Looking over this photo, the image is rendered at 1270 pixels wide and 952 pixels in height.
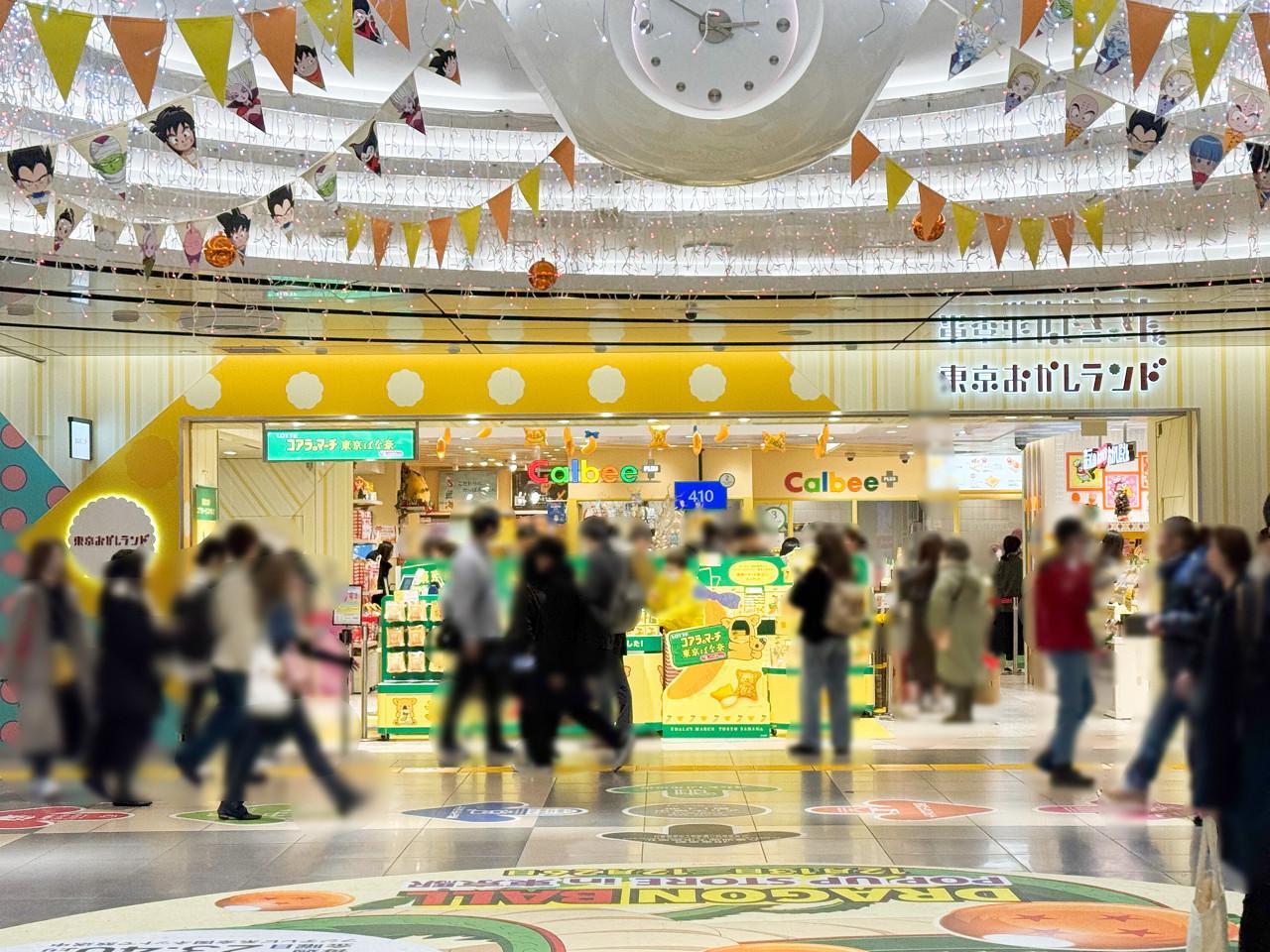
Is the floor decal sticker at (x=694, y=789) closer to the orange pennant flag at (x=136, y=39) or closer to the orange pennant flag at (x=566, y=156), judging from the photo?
the orange pennant flag at (x=566, y=156)

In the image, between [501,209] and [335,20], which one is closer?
[335,20]

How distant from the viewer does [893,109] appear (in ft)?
22.1

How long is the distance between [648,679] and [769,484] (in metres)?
8.62

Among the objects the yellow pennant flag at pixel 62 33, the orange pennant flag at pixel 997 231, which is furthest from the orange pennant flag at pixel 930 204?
the yellow pennant flag at pixel 62 33

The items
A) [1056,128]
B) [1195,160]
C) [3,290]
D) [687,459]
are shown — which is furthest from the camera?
[3,290]

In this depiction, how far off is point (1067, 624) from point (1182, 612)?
0.49 feet

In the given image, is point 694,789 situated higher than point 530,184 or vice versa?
point 530,184

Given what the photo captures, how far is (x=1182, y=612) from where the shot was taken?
162cm

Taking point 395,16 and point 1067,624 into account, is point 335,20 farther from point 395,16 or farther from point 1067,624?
point 1067,624

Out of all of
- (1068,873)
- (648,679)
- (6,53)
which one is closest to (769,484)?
(6,53)

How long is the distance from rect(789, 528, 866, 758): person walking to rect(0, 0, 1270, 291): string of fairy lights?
9.97 feet

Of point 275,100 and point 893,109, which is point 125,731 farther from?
point 893,109

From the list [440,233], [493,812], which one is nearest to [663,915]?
[493,812]

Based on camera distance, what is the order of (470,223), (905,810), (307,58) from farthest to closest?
(905,810) → (470,223) → (307,58)
